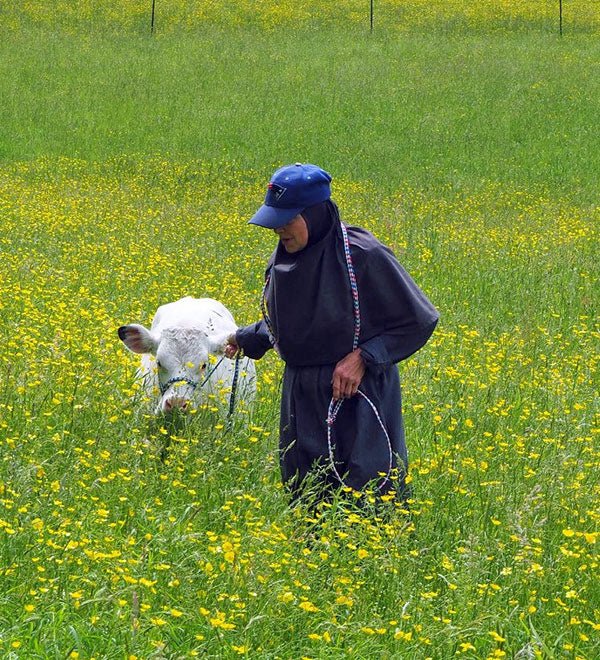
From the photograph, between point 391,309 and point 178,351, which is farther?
point 178,351

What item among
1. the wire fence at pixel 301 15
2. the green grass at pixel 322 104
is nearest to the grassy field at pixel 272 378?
the green grass at pixel 322 104

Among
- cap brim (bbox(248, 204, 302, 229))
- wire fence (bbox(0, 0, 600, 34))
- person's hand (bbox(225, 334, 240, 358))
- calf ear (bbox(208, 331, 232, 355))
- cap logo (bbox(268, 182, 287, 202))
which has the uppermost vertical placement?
wire fence (bbox(0, 0, 600, 34))

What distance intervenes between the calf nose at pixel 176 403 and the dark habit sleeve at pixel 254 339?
38 centimetres

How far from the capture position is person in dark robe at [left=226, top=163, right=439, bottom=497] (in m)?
4.82

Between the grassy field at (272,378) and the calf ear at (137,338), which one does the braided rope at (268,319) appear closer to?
the grassy field at (272,378)

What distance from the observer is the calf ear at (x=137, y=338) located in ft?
19.1

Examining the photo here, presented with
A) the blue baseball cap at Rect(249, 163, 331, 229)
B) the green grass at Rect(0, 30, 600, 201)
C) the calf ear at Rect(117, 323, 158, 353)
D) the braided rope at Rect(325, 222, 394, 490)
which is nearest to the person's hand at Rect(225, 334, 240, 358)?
the calf ear at Rect(117, 323, 158, 353)

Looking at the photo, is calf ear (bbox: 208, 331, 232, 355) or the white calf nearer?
the white calf

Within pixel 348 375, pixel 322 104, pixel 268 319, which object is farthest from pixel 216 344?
pixel 322 104

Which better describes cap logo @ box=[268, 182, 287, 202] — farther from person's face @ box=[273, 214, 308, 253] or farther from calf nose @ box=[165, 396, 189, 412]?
calf nose @ box=[165, 396, 189, 412]

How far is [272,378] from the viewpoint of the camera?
6898 mm

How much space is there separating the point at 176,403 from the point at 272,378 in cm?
150

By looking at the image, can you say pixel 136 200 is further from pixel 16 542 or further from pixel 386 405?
pixel 16 542

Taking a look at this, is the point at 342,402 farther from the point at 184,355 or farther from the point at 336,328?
the point at 184,355
